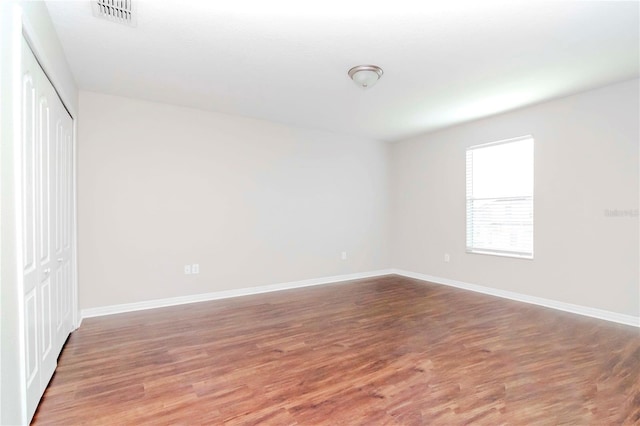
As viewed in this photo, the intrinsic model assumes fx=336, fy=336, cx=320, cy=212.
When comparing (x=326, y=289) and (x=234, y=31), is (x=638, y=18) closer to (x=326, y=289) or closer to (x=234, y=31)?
(x=234, y=31)

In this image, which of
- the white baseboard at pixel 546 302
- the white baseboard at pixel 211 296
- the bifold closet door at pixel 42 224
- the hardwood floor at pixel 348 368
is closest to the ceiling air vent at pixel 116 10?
the bifold closet door at pixel 42 224

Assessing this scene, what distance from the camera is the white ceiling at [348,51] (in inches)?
92.3

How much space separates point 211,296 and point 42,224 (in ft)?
8.70

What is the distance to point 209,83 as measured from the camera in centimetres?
362

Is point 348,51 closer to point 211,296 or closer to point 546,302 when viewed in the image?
point 211,296

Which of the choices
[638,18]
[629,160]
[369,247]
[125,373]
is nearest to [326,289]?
[369,247]

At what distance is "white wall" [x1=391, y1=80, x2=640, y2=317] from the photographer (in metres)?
3.63

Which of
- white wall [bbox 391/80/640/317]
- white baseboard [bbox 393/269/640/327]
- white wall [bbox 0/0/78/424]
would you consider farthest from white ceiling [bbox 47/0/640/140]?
white baseboard [bbox 393/269/640/327]

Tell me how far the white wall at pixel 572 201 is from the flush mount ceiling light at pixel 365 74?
8.23 ft

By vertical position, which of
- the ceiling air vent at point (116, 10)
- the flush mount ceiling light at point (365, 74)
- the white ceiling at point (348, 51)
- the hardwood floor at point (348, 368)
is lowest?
the hardwood floor at point (348, 368)

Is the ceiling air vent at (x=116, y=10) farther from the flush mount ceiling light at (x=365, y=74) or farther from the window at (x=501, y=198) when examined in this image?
the window at (x=501, y=198)

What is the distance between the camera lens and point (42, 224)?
2.24m

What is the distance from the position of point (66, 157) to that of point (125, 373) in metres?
2.05

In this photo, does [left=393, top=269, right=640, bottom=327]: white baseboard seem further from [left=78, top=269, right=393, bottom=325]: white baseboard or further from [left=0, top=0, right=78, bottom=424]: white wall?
[left=0, top=0, right=78, bottom=424]: white wall
